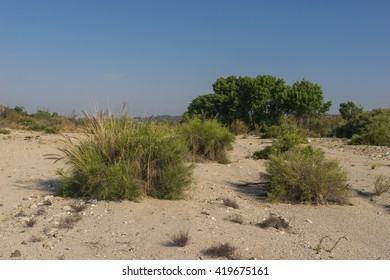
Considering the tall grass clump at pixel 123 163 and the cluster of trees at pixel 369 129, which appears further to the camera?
the cluster of trees at pixel 369 129

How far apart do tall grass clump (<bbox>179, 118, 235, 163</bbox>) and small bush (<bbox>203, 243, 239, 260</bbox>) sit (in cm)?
875

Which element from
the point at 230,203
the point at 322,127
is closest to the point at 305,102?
the point at 322,127

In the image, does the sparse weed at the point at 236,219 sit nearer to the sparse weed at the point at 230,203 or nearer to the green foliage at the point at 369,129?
Result: the sparse weed at the point at 230,203

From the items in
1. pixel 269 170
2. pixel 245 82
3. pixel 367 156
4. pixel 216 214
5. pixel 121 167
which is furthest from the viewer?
pixel 245 82

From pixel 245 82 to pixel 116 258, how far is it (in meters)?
30.1

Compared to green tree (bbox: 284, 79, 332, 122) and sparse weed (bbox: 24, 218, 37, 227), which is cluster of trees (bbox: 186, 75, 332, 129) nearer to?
green tree (bbox: 284, 79, 332, 122)

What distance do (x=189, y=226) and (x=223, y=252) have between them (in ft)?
4.50

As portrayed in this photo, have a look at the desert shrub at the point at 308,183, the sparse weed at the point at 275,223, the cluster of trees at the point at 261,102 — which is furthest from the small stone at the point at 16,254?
the cluster of trees at the point at 261,102

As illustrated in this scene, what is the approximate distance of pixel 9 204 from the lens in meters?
8.14

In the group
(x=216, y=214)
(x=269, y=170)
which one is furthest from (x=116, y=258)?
(x=269, y=170)

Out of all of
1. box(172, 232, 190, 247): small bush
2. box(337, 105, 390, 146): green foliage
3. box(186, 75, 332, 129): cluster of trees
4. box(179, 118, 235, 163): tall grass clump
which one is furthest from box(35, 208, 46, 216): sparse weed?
box(186, 75, 332, 129): cluster of trees

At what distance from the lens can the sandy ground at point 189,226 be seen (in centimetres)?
576

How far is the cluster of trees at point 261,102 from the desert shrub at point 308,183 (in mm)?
24059
